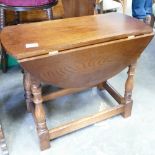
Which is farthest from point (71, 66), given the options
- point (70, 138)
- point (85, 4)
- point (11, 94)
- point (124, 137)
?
point (85, 4)

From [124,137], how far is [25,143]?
0.68 meters

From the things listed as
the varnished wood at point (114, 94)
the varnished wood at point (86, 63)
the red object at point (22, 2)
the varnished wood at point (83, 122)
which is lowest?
the varnished wood at point (83, 122)

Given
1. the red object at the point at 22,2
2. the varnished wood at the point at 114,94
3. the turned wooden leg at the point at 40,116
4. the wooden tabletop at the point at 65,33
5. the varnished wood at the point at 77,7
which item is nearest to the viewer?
the wooden tabletop at the point at 65,33

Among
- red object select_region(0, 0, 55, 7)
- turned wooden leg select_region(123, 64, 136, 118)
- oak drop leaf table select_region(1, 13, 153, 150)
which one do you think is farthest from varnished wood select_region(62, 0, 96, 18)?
turned wooden leg select_region(123, 64, 136, 118)

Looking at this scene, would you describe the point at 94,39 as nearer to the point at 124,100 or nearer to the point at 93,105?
the point at 124,100

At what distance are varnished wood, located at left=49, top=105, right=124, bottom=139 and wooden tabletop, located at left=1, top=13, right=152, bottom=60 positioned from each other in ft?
1.84

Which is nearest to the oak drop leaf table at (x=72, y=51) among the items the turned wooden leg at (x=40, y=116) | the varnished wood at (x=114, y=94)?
the turned wooden leg at (x=40, y=116)

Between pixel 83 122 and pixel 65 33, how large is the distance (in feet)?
2.02

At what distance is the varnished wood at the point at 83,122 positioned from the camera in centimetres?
146

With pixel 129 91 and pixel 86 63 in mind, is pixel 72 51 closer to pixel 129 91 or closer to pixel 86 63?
pixel 86 63

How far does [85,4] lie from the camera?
2.46 meters

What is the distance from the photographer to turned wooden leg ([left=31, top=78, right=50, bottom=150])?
1.26m

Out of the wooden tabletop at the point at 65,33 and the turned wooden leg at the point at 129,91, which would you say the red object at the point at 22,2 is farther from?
the turned wooden leg at the point at 129,91

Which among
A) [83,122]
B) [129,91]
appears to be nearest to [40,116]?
[83,122]
